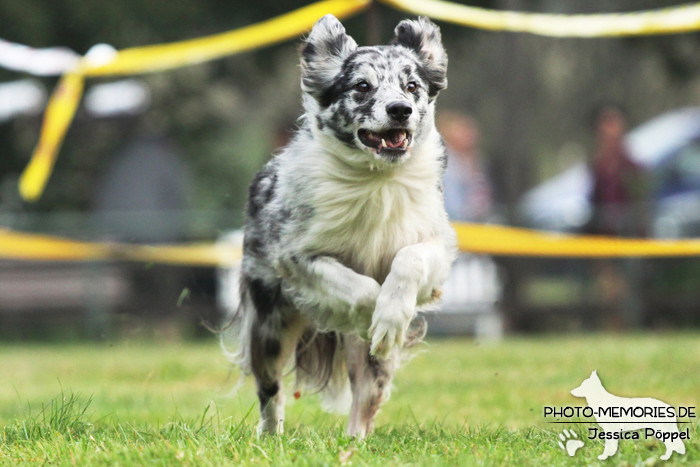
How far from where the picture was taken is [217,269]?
1116cm

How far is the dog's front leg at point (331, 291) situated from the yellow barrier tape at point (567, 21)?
3589 mm

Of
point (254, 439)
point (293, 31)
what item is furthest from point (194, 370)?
point (254, 439)

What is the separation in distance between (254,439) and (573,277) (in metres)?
7.79

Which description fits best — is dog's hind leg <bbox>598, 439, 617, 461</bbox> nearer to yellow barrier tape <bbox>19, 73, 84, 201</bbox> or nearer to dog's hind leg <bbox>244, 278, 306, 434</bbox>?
dog's hind leg <bbox>244, 278, 306, 434</bbox>

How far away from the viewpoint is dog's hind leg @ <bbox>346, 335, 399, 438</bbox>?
455cm

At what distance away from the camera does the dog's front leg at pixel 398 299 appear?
391 centimetres

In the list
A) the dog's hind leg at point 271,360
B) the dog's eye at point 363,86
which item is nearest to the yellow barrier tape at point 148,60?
the dog's hind leg at point 271,360

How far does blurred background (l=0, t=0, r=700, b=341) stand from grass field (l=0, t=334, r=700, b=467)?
2.92 ft

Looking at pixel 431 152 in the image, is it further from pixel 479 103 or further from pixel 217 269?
pixel 479 103

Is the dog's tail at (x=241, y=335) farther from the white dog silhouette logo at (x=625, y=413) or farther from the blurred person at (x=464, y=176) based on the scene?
the blurred person at (x=464, y=176)

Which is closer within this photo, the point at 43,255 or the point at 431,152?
the point at 431,152

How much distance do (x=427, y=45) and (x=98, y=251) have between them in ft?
25.3

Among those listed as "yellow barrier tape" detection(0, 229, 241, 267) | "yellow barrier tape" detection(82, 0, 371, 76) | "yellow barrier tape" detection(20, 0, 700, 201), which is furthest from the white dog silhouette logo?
"yellow barrier tape" detection(0, 229, 241, 267)

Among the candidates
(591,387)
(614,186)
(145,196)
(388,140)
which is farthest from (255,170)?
(591,387)
